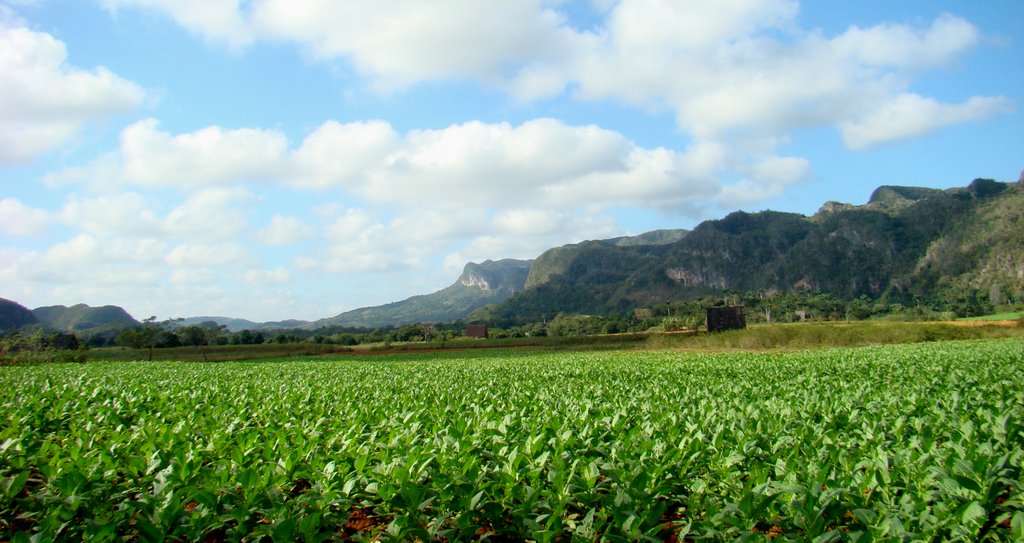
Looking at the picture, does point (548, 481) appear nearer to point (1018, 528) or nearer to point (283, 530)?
point (283, 530)

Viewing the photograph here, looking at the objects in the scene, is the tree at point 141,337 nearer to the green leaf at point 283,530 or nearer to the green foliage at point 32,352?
the green foliage at point 32,352

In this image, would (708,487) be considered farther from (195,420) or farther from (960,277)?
(960,277)

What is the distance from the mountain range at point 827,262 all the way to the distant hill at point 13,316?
295 millimetres

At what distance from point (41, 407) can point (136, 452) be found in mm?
6865

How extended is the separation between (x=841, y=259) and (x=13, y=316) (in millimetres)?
207808

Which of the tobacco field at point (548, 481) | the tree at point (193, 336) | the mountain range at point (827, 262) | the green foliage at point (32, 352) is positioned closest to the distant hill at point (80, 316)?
the mountain range at point (827, 262)

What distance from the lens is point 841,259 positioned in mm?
151250

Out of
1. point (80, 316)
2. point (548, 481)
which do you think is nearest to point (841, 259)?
point (548, 481)

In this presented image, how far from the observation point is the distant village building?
63966mm

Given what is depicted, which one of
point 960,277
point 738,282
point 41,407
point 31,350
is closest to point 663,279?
point 738,282

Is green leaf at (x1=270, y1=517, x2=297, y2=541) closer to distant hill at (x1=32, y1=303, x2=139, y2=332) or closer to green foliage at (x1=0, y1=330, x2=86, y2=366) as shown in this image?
green foliage at (x1=0, y1=330, x2=86, y2=366)

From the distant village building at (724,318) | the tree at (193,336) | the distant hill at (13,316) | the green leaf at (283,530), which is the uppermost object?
the distant hill at (13,316)

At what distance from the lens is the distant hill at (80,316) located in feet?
576

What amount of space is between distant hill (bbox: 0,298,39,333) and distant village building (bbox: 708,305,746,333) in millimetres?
145507
